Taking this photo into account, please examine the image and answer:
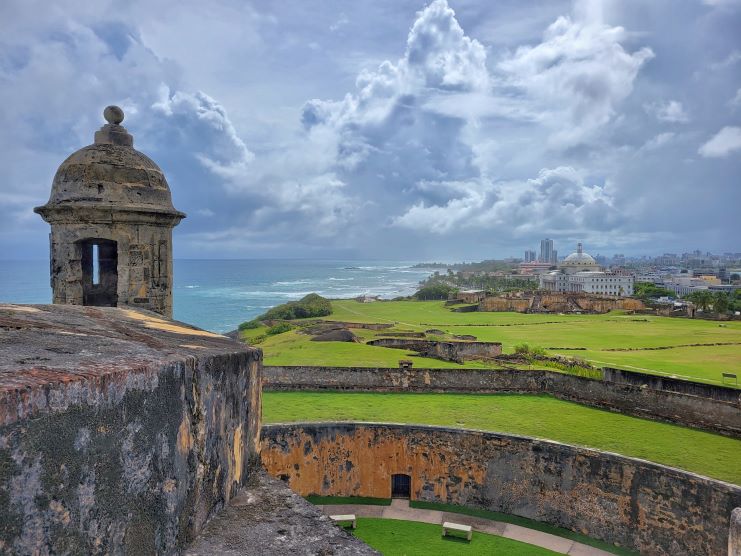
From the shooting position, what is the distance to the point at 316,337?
28391 millimetres

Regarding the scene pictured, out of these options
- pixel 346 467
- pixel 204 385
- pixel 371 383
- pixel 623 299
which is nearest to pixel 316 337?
pixel 371 383

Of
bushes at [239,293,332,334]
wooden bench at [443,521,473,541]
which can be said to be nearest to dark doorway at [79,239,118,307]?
wooden bench at [443,521,473,541]

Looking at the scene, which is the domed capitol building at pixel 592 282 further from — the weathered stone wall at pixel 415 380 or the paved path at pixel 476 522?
the paved path at pixel 476 522

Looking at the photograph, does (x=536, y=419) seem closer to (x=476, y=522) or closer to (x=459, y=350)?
(x=476, y=522)

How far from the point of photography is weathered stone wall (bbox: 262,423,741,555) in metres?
10.4

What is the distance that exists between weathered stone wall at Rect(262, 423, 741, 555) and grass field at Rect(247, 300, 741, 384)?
6719 millimetres

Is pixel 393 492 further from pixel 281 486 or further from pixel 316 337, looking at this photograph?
pixel 316 337

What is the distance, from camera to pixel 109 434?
8.81ft

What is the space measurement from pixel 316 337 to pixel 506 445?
16.8 m

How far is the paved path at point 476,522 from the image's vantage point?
11297 millimetres

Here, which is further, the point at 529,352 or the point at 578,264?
the point at 578,264

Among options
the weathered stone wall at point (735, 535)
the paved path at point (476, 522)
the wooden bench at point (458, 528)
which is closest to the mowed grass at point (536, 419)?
the paved path at point (476, 522)

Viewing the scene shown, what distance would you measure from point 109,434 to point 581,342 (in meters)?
29.8

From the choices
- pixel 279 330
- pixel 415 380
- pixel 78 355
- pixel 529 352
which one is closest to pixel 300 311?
pixel 279 330
